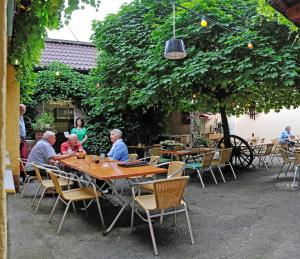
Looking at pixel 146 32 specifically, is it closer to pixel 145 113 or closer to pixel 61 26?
pixel 145 113

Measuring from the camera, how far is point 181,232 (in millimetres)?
4445

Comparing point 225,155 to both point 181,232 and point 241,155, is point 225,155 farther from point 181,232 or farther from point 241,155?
point 181,232

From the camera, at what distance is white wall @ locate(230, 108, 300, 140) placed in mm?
17531

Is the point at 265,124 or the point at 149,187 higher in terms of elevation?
the point at 265,124

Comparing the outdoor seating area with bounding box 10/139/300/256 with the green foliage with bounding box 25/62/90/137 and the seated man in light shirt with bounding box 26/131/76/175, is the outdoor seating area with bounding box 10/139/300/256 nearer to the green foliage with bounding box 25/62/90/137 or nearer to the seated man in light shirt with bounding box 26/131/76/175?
the seated man in light shirt with bounding box 26/131/76/175

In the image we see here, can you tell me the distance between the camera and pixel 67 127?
12.4 metres

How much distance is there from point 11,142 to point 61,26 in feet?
15.3

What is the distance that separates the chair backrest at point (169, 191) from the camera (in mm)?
3793

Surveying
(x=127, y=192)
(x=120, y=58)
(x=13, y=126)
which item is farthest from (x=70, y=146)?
(x=120, y=58)

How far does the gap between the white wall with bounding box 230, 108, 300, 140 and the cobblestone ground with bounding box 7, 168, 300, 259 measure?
11.5 meters

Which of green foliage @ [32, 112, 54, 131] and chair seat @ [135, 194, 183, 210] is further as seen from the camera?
green foliage @ [32, 112, 54, 131]

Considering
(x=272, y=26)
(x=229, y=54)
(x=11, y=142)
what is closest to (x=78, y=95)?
(x=11, y=142)

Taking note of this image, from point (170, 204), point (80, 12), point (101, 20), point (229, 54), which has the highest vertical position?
point (101, 20)

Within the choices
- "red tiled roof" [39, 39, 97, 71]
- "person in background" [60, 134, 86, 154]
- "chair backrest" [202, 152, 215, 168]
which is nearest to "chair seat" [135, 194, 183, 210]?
"person in background" [60, 134, 86, 154]
